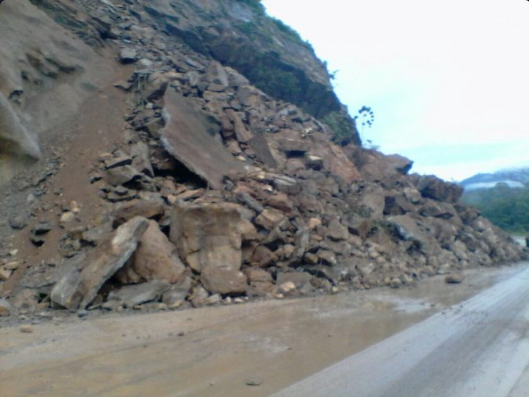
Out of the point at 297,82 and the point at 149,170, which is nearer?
the point at 149,170

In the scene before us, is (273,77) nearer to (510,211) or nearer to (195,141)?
(195,141)

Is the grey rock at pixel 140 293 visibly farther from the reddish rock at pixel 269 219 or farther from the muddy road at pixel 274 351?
the reddish rock at pixel 269 219

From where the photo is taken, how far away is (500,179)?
36.2 metres

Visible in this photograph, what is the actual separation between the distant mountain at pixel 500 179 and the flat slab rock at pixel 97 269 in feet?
93.1

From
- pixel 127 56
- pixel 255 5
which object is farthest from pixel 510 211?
pixel 127 56

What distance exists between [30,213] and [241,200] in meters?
4.28

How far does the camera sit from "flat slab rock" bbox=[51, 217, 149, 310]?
8.09 metres

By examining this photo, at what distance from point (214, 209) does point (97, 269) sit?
2367mm

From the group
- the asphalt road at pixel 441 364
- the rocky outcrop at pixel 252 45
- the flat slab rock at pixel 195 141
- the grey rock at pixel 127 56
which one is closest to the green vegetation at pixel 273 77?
the rocky outcrop at pixel 252 45

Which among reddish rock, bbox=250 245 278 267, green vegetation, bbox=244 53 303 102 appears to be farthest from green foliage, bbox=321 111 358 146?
reddish rock, bbox=250 245 278 267

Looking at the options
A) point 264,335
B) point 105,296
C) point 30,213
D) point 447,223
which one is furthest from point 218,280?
point 447,223

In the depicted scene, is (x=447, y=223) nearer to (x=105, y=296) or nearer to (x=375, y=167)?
(x=375, y=167)

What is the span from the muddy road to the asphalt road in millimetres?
12

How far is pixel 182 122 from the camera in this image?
13773 mm
